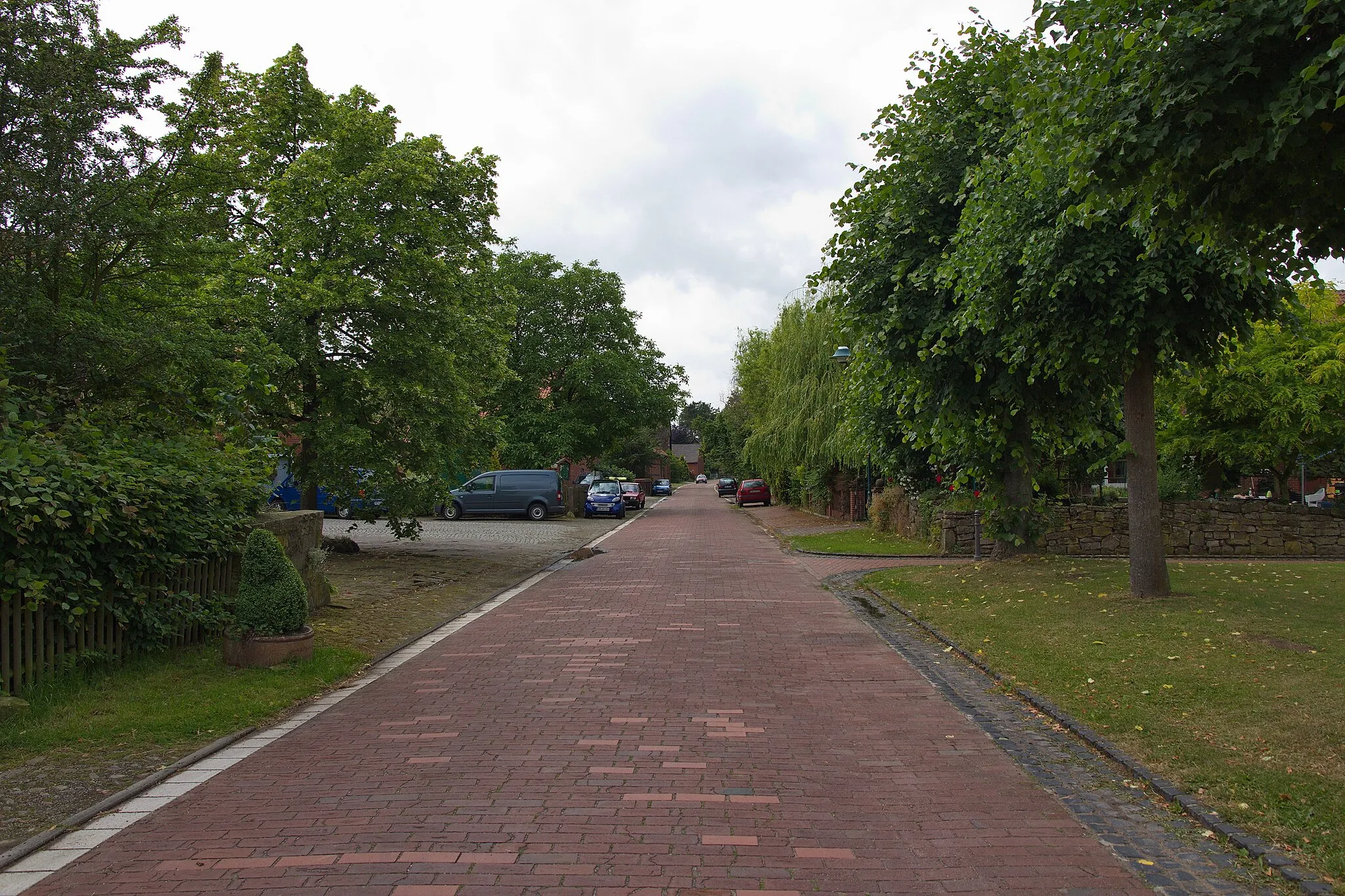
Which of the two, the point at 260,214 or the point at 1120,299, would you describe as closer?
the point at 1120,299

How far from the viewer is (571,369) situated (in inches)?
1714

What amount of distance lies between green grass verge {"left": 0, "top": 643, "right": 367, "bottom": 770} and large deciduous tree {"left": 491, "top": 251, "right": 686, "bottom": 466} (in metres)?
34.4

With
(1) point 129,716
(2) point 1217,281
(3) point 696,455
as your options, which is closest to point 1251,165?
(2) point 1217,281

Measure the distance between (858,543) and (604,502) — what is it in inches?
675

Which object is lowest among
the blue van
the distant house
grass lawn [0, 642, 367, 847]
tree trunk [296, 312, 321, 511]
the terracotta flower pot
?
grass lawn [0, 642, 367, 847]

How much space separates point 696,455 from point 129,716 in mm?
153840

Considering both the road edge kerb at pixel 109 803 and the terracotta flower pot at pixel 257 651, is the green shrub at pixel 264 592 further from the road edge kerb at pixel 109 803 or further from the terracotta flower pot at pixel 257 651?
the road edge kerb at pixel 109 803

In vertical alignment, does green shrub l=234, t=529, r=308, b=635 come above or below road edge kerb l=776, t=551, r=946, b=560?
above

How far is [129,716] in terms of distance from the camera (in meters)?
6.24

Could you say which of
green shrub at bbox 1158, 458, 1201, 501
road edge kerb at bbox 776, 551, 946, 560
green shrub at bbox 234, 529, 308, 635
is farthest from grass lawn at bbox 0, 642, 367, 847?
green shrub at bbox 1158, 458, 1201, 501

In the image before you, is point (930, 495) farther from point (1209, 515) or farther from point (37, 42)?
point (37, 42)

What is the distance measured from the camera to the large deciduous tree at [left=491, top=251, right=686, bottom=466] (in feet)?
140

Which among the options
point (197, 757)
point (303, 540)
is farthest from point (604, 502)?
point (197, 757)

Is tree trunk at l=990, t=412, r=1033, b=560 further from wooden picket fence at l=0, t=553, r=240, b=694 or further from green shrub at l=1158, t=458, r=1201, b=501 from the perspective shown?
wooden picket fence at l=0, t=553, r=240, b=694
